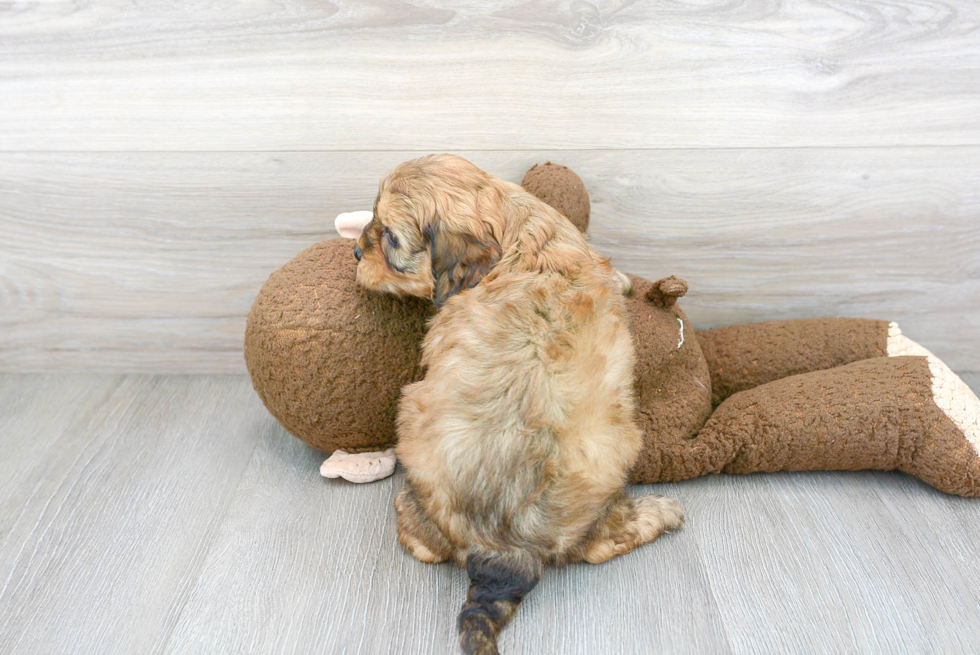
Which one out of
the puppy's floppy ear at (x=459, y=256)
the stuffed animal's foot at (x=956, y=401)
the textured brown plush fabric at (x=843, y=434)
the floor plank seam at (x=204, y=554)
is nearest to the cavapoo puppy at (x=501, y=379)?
the puppy's floppy ear at (x=459, y=256)

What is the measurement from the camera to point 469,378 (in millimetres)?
1402

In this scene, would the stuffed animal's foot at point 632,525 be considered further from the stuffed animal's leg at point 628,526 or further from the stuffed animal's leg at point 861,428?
the stuffed animal's leg at point 861,428

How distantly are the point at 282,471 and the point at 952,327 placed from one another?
217cm

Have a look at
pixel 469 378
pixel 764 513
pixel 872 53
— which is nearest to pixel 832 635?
pixel 764 513

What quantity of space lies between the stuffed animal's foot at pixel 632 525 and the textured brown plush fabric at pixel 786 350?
0.48 meters

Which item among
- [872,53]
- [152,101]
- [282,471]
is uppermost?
[872,53]

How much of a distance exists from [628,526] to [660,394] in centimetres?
38

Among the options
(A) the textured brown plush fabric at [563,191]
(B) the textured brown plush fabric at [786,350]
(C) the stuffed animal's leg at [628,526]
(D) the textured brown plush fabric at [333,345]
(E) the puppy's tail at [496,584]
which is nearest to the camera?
(E) the puppy's tail at [496,584]

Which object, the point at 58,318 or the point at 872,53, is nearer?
the point at 872,53

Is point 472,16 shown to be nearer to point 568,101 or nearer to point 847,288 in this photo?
point 568,101

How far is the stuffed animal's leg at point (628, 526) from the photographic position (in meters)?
1.58

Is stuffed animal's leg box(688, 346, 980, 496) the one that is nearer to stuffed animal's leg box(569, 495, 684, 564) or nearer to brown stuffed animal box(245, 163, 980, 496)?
brown stuffed animal box(245, 163, 980, 496)

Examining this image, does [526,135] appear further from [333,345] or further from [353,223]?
[333,345]

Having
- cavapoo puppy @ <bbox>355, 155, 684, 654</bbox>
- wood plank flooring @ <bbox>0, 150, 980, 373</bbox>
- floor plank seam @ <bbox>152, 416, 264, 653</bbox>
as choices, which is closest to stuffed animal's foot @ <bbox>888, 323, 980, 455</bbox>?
wood plank flooring @ <bbox>0, 150, 980, 373</bbox>
